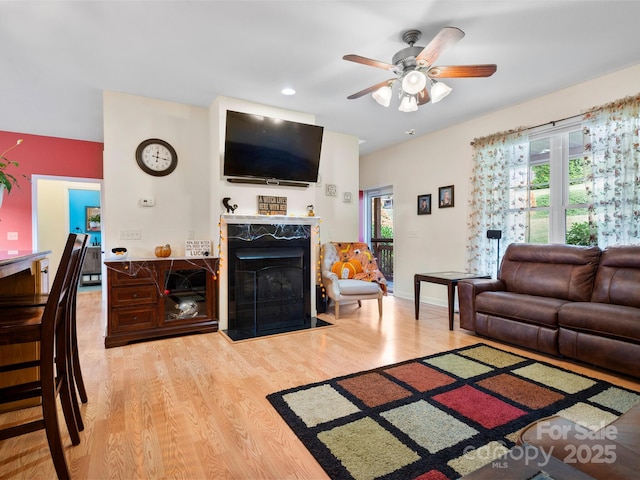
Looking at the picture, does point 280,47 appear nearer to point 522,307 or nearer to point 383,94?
point 383,94

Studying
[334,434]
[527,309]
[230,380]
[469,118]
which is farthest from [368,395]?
[469,118]

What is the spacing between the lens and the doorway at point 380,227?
6.51 m

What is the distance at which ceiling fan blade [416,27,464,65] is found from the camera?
6.55 ft

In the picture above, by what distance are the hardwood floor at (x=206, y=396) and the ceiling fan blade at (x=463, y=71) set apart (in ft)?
7.52

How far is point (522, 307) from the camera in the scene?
9.89 ft

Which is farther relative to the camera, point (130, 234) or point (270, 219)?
point (270, 219)

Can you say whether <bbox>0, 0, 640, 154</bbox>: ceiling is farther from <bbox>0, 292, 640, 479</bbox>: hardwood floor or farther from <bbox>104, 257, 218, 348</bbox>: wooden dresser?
<bbox>0, 292, 640, 479</bbox>: hardwood floor

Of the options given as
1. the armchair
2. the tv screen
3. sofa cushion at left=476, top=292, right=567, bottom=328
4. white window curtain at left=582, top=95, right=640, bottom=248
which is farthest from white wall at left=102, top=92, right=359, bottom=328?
white window curtain at left=582, top=95, right=640, bottom=248

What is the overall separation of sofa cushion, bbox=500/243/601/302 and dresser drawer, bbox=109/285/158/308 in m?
3.73

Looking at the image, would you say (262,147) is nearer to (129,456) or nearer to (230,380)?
(230,380)

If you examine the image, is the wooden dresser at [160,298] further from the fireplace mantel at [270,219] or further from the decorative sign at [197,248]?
the fireplace mantel at [270,219]

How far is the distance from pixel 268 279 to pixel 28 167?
4.05 metres

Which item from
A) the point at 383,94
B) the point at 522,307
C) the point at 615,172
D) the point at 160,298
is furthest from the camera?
the point at 160,298

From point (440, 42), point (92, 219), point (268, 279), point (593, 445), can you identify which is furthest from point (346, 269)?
point (92, 219)
